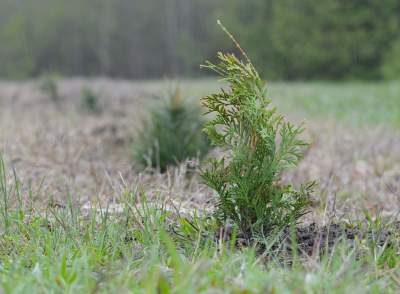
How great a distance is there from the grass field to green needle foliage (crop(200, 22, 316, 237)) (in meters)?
0.16

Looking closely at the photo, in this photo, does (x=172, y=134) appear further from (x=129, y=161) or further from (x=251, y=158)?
(x=251, y=158)

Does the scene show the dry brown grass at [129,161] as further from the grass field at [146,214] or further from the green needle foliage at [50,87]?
the green needle foliage at [50,87]

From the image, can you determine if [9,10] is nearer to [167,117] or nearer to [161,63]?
[161,63]

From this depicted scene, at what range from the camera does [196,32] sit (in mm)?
39031

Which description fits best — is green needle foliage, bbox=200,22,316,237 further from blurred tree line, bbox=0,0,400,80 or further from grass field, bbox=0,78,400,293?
blurred tree line, bbox=0,0,400,80

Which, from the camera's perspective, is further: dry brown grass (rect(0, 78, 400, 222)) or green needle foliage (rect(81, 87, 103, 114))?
green needle foliage (rect(81, 87, 103, 114))

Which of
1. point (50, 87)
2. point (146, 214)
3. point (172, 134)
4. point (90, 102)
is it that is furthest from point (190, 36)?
point (146, 214)

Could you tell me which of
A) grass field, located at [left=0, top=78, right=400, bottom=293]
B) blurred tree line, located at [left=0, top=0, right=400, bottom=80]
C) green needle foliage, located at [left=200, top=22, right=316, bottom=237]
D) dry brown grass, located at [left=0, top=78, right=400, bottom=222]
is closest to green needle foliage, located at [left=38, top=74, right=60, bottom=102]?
grass field, located at [left=0, top=78, right=400, bottom=293]

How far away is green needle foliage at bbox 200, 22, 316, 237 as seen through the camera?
1.35 metres

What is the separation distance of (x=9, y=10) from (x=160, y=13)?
19126 mm

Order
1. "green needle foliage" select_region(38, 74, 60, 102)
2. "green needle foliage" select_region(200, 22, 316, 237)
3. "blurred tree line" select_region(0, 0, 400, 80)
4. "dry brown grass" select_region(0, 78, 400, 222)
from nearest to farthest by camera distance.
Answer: "green needle foliage" select_region(200, 22, 316, 237), "dry brown grass" select_region(0, 78, 400, 222), "green needle foliage" select_region(38, 74, 60, 102), "blurred tree line" select_region(0, 0, 400, 80)

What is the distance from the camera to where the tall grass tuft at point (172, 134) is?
3303mm

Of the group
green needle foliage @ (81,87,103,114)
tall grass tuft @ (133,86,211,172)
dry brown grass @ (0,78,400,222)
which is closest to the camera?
dry brown grass @ (0,78,400,222)

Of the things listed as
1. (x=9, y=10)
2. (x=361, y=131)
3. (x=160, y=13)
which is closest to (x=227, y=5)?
(x=160, y=13)
